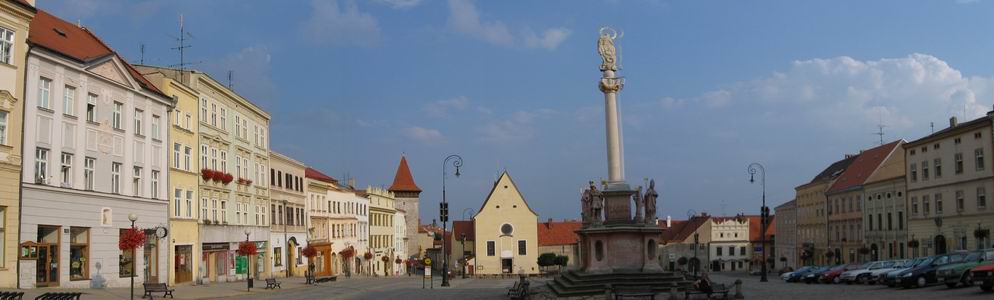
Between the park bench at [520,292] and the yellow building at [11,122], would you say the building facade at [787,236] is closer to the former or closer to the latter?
the park bench at [520,292]

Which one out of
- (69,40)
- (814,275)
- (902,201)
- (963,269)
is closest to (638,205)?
(963,269)

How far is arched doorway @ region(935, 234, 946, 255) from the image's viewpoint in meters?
61.1

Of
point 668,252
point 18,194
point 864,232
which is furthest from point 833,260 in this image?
point 18,194

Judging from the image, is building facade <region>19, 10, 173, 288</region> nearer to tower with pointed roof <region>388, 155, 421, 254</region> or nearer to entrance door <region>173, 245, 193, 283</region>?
entrance door <region>173, 245, 193, 283</region>

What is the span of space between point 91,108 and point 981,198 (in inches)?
1820

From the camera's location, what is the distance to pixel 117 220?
42.3 m

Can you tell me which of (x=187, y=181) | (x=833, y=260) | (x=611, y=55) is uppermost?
(x=611, y=55)

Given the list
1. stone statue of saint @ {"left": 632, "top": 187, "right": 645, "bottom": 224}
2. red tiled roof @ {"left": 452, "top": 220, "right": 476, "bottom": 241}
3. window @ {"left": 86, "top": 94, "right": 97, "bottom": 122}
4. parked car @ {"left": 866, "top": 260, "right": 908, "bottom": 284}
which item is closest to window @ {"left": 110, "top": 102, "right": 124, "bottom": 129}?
window @ {"left": 86, "top": 94, "right": 97, "bottom": 122}

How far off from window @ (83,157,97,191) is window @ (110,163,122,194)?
1515 millimetres

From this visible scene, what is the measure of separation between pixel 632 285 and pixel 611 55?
34.7 feet

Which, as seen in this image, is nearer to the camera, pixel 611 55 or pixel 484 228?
pixel 611 55

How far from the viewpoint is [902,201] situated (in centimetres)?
6788

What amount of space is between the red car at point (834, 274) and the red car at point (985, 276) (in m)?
19.3

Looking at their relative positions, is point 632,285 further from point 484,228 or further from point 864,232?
point 484,228
